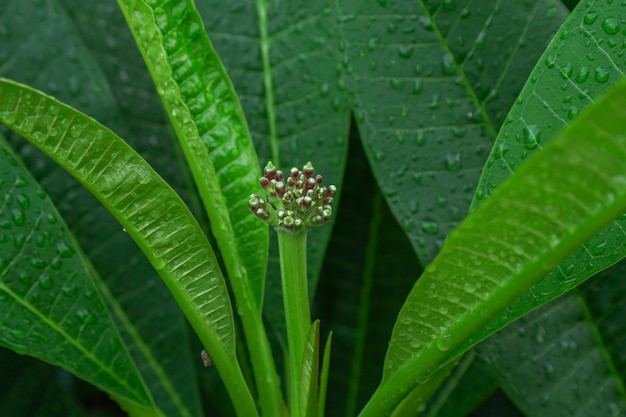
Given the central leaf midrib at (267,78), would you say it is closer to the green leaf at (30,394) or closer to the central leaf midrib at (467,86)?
the central leaf midrib at (467,86)

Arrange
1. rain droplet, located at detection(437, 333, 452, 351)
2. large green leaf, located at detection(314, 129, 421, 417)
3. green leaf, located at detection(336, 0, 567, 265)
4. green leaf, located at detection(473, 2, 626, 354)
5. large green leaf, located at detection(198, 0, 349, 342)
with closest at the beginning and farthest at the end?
rain droplet, located at detection(437, 333, 452, 351), green leaf, located at detection(473, 2, 626, 354), green leaf, located at detection(336, 0, 567, 265), large green leaf, located at detection(198, 0, 349, 342), large green leaf, located at detection(314, 129, 421, 417)

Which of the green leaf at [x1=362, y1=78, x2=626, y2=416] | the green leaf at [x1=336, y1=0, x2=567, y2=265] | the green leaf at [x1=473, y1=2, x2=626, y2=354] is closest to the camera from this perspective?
the green leaf at [x1=362, y1=78, x2=626, y2=416]

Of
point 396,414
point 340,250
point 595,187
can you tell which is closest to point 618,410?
point 396,414

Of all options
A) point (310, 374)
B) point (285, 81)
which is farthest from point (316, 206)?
point (285, 81)

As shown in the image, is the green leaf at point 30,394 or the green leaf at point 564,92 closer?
the green leaf at point 564,92

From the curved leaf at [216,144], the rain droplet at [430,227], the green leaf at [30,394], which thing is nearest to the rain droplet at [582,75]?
the rain droplet at [430,227]

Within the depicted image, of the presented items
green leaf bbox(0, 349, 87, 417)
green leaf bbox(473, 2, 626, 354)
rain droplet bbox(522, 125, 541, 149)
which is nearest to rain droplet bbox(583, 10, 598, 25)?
green leaf bbox(473, 2, 626, 354)

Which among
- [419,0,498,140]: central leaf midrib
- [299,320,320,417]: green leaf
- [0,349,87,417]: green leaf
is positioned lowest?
[0,349,87,417]: green leaf

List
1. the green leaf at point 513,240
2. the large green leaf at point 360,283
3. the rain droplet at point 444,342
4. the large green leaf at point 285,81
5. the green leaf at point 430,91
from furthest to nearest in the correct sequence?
the large green leaf at point 360,283, the large green leaf at point 285,81, the green leaf at point 430,91, the rain droplet at point 444,342, the green leaf at point 513,240

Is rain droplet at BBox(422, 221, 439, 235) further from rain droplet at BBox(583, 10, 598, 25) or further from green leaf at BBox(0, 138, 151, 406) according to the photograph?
green leaf at BBox(0, 138, 151, 406)
